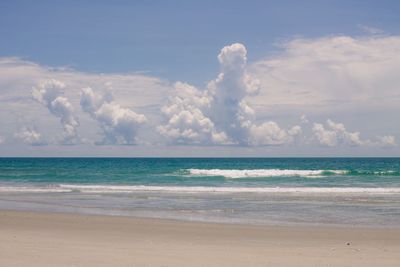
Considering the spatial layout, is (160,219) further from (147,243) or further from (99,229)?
(147,243)

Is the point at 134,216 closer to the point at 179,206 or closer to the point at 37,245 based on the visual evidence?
the point at 179,206

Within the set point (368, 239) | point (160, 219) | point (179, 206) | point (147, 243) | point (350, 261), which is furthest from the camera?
point (179, 206)

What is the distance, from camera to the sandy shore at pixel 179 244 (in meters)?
8.76

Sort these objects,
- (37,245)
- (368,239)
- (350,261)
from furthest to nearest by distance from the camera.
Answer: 1. (368,239)
2. (37,245)
3. (350,261)

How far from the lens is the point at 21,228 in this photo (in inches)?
538

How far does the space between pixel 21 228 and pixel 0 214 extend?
156 inches

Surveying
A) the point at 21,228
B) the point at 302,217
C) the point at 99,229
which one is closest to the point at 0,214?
the point at 21,228

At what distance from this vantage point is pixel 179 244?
1102 cm

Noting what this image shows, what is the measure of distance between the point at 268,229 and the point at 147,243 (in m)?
4.33

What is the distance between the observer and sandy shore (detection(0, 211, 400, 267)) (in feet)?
28.7

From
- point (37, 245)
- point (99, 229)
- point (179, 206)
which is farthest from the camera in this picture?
point (179, 206)

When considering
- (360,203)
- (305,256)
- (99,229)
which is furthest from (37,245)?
(360,203)

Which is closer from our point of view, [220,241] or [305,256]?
[305,256]

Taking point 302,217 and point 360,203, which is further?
point 360,203
